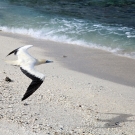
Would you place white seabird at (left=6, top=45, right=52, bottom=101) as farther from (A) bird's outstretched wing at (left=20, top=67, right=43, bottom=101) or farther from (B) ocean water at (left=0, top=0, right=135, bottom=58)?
(B) ocean water at (left=0, top=0, right=135, bottom=58)

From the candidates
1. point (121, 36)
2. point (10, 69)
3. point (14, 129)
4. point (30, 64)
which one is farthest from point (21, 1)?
point (14, 129)

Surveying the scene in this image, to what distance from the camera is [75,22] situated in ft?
47.2

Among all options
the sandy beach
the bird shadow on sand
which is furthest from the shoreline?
the bird shadow on sand

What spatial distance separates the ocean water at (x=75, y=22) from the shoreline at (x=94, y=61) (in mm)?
518

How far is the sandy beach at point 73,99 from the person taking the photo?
17.7ft

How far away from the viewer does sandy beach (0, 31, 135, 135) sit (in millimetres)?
5383

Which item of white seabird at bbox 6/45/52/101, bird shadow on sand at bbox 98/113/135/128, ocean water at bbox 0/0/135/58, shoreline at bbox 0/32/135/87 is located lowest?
ocean water at bbox 0/0/135/58

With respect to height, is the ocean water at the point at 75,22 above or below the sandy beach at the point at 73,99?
below

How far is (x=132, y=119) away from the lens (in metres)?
6.06

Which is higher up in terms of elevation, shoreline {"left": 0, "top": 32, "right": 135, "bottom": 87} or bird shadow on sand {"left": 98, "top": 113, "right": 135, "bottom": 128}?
bird shadow on sand {"left": 98, "top": 113, "right": 135, "bottom": 128}

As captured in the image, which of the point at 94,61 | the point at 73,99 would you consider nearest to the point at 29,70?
the point at 73,99

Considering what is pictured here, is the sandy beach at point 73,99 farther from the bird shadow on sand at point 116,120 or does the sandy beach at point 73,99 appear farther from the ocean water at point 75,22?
the ocean water at point 75,22

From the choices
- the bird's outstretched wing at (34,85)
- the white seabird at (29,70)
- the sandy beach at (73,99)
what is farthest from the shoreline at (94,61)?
the bird's outstretched wing at (34,85)

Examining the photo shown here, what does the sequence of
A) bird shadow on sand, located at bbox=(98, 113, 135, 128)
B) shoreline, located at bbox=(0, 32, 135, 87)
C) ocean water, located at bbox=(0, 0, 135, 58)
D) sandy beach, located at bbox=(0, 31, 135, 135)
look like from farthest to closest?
ocean water, located at bbox=(0, 0, 135, 58) → shoreline, located at bbox=(0, 32, 135, 87) → bird shadow on sand, located at bbox=(98, 113, 135, 128) → sandy beach, located at bbox=(0, 31, 135, 135)
